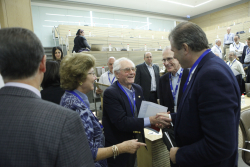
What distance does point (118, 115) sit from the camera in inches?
58.1

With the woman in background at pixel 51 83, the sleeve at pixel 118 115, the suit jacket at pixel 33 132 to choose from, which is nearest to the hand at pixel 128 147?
the sleeve at pixel 118 115

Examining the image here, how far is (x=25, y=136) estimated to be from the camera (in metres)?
0.51

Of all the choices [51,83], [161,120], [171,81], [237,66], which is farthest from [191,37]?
[237,66]

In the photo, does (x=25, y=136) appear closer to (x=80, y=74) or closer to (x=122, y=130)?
(x=80, y=74)

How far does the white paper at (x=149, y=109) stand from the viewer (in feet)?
4.81

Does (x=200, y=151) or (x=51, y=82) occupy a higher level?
(x=51, y=82)

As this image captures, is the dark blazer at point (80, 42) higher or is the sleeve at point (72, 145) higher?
the dark blazer at point (80, 42)

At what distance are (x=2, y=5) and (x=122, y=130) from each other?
271 cm

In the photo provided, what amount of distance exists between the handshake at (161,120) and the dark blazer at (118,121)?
4.2 inches

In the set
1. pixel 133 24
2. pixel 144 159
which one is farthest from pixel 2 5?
pixel 133 24

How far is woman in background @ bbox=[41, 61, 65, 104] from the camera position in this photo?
63.4 inches

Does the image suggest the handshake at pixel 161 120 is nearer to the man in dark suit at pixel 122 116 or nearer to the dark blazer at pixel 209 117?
the man in dark suit at pixel 122 116

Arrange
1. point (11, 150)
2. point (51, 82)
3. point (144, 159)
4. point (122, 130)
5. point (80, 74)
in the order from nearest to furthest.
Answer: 1. point (11, 150)
2. point (80, 74)
3. point (122, 130)
4. point (51, 82)
5. point (144, 159)

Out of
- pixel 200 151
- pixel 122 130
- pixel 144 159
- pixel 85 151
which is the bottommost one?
pixel 144 159
